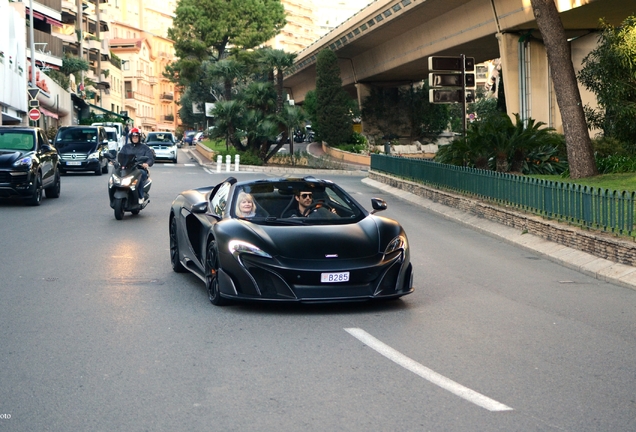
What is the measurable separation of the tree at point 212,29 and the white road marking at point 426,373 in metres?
81.4

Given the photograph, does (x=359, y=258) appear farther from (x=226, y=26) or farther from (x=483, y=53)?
(x=226, y=26)

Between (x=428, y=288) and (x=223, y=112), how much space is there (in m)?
42.8

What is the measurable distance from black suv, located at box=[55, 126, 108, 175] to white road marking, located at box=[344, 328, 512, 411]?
30.7m

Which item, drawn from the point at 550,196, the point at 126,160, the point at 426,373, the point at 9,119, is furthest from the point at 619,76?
the point at 9,119

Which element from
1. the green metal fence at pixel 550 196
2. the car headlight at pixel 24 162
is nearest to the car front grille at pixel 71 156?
the car headlight at pixel 24 162

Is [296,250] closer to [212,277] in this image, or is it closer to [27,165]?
[212,277]

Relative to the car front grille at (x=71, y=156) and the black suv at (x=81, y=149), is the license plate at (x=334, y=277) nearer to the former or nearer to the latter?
the black suv at (x=81, y=149)

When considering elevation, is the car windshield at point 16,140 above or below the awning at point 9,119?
below

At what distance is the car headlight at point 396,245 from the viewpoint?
9.57m

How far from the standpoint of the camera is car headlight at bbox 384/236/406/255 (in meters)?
9.57

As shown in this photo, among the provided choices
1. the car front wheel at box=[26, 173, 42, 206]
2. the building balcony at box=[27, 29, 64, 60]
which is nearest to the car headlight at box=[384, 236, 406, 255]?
the car front wheel at box=[26, 173, 42, 206]

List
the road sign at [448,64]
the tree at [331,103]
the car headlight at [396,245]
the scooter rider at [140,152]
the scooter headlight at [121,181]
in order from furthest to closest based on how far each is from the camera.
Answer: the tree at [331,103]
the road sign at [448,64]
the scooter rider at [140,152]
the scooter headlight at [121,181]
the car headlight at [396,245]

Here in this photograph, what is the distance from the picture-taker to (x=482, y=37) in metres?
43.7

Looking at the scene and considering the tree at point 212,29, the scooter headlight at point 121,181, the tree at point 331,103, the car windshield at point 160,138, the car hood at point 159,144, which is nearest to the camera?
the scooter headlight at point 121,181
